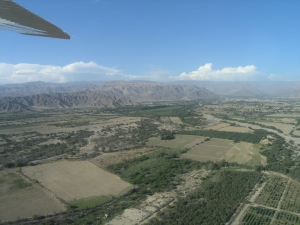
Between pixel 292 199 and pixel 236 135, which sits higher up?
pixel 236 135

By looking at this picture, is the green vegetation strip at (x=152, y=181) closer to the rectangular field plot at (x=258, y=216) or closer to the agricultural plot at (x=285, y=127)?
the rectangular field plot at (x=258, y=216)

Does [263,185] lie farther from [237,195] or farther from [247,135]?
[247,135]

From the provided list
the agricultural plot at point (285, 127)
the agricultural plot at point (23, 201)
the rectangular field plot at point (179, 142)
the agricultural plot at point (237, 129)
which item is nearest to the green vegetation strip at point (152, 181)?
the agricultural plot at point (23, 201)

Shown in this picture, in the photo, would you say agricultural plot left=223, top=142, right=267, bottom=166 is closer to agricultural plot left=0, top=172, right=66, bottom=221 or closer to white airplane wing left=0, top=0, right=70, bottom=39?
agricultural plot left=0, top=172, right=66, bottom=221

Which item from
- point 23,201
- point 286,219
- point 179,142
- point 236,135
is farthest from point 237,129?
point 23,201

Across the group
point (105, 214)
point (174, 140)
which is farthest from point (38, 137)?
point (105, 214)

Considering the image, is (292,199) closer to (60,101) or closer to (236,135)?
(236,135)

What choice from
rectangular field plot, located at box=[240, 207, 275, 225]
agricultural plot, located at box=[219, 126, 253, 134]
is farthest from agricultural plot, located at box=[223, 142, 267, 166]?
agricultural plot, located at box=[219, 126, 253, 134]

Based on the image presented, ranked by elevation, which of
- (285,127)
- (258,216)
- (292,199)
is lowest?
(258,216)
